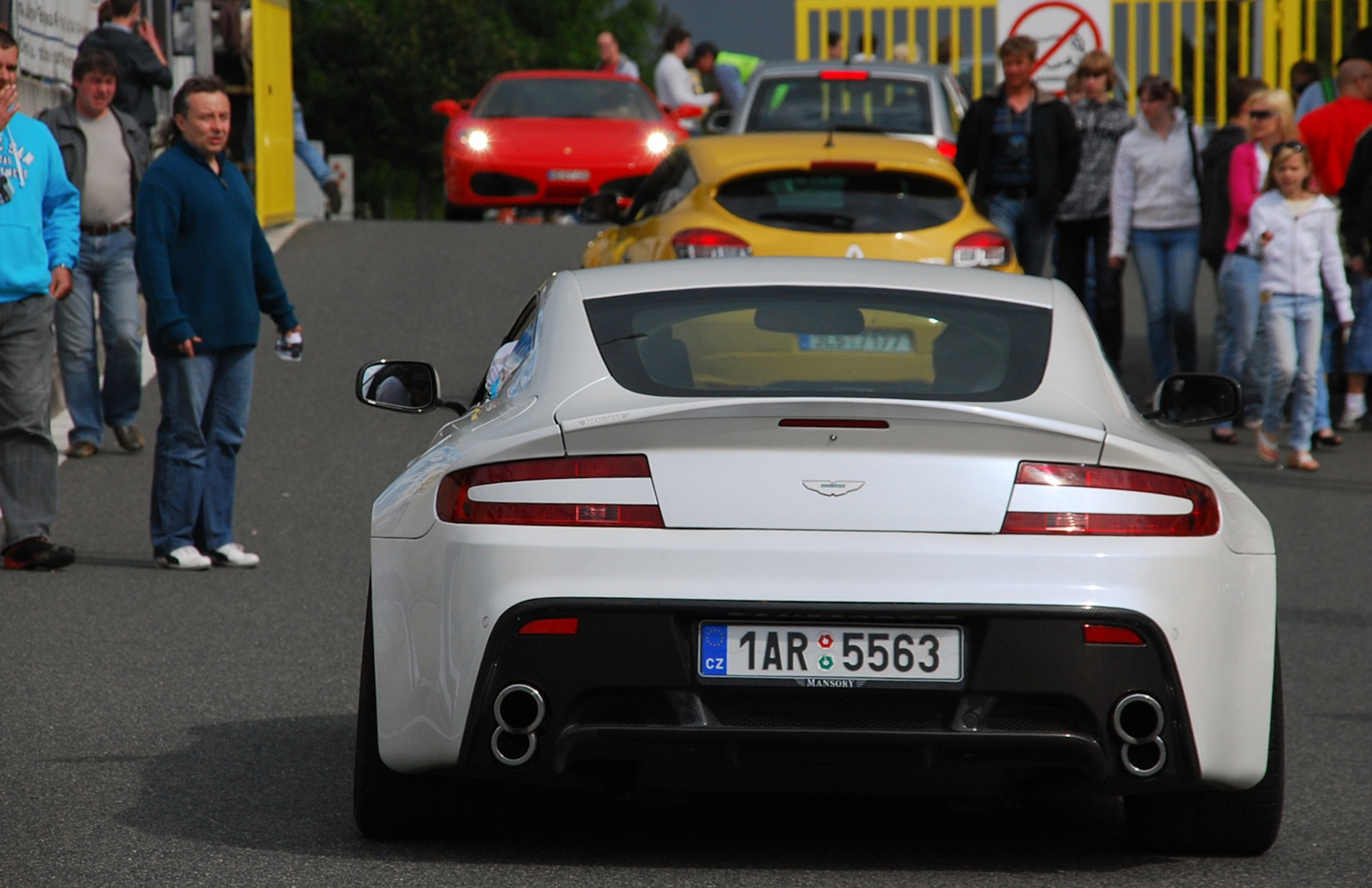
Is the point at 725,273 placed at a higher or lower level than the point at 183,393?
higher

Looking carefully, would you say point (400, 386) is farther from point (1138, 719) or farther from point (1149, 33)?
point (1149, 33)

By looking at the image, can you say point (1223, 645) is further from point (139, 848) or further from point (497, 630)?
point (139, 848)

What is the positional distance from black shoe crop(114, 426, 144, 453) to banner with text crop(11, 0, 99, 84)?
2.49 metres

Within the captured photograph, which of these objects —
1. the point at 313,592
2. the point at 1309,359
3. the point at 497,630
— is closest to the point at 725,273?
the point at 497,630

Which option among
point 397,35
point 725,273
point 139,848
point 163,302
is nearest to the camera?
point 139,848

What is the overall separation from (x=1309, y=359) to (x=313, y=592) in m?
5.85

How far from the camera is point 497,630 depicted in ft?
14.0

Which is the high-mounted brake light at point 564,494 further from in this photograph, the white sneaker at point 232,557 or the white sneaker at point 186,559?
the white sneaker at point 232,557

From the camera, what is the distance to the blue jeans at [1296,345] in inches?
460

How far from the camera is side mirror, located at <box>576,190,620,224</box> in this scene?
41.0 ft

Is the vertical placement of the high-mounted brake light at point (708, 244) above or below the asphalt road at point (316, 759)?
above

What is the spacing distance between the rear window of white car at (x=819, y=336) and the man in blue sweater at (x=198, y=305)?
12.4 feet

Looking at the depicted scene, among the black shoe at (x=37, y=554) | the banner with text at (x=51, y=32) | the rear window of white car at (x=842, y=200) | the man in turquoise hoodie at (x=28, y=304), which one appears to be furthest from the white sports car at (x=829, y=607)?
the banner with text at (x=51, y=32)

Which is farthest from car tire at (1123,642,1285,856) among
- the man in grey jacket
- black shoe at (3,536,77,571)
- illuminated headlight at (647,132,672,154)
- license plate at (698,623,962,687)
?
illuminated headlight at (647,132,672,154)
